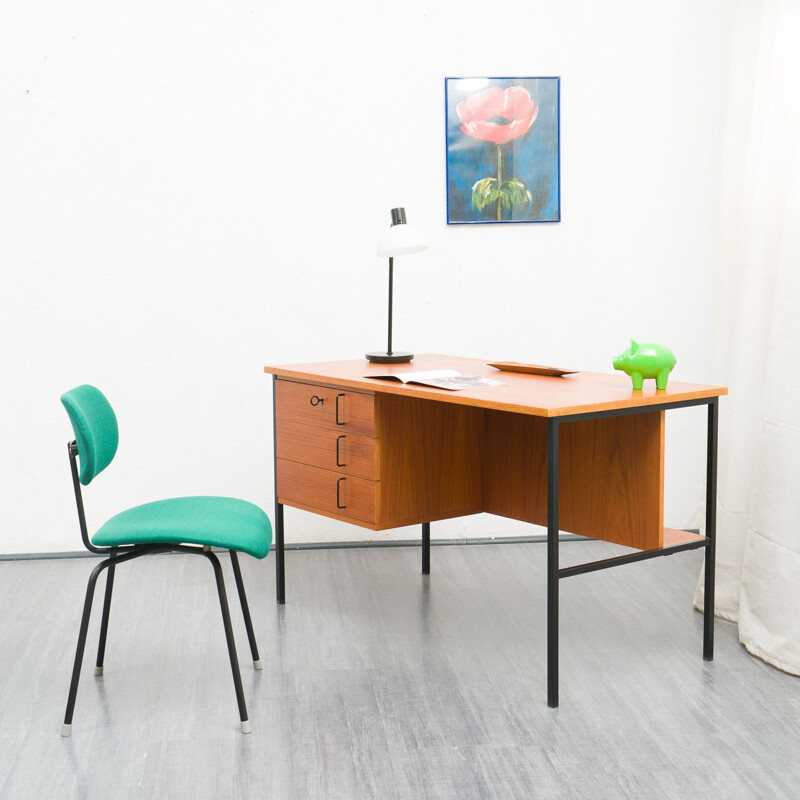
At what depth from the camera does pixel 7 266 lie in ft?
11.6

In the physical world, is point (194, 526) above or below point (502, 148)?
below

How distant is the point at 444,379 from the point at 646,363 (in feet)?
1.75

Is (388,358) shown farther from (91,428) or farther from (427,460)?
(91,428)

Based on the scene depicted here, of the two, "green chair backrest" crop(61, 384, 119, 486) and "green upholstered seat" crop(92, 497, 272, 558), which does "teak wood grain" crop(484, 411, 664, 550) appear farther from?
"green chair backrest" crop(61, 384, 119, 486)

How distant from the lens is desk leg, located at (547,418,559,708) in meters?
2.24

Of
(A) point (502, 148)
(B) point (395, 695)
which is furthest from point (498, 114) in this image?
(B) point (395, 695)

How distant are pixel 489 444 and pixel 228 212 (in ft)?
4.48

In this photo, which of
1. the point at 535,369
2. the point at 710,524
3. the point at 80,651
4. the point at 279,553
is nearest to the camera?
the point at 80,651

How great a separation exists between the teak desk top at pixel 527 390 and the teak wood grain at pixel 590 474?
0.10m

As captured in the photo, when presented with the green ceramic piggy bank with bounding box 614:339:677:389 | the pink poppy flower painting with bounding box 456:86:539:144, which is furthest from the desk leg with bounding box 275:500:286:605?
the pink poppy flower painting with bounding box 456:86:539:144

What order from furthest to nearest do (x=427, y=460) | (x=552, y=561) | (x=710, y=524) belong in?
(x=427, y=460) → (x=710, y=524) → (x=552, y=561)

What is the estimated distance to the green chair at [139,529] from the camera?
2.16m

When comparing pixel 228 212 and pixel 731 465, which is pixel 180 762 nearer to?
pixel 731 465

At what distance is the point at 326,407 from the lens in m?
2.81
